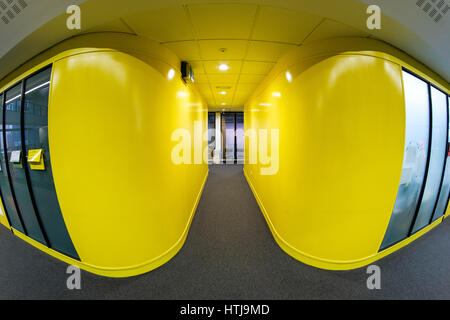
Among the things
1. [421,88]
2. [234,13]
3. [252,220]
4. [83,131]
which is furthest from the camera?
[252,220]

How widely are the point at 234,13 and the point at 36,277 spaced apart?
3579 mm

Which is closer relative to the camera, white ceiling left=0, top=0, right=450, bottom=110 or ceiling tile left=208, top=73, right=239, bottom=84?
white ceiling left=0, top=0, right=450, bottom=110

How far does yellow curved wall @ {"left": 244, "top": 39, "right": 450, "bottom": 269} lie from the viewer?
1452mm

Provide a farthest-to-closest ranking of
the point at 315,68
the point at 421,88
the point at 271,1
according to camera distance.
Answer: the point at 421,88 → the point at 315,68 → the point at 271,1

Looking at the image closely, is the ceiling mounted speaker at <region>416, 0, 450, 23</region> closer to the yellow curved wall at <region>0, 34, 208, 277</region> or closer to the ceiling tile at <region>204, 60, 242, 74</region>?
the ceiling tile at <region>204, 60, 242, 74</region>

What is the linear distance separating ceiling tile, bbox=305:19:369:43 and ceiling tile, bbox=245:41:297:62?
305 mm

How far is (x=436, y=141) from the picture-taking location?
2.04 meters

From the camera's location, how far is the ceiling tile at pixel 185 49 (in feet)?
5.57

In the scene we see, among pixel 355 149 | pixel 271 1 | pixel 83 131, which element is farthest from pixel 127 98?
pixel 355 149

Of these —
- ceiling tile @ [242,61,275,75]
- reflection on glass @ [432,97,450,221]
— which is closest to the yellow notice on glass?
ceiling tile @ [242,61,275,75]

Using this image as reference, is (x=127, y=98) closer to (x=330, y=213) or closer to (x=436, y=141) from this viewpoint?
(x=330, y=213)

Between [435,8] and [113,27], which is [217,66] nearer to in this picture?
[113,27]

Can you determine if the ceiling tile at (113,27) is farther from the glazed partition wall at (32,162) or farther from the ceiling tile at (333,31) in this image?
the ceiling tile at (333,31)

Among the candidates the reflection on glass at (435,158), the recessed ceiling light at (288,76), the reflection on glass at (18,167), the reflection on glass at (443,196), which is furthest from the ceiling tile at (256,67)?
the reflection on glass at (443,196)
